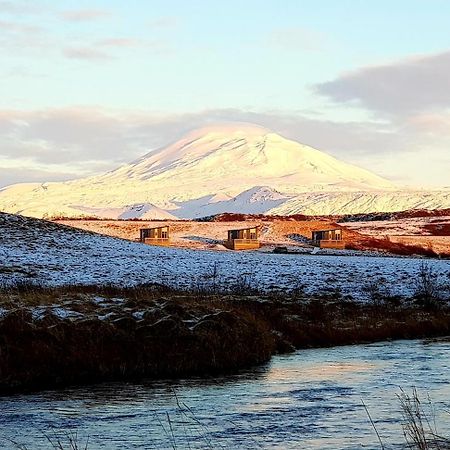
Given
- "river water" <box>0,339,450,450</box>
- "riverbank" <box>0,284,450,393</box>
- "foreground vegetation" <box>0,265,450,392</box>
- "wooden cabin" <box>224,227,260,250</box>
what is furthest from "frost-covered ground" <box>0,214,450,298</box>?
"wooden cabin" <box>224,227,260,250</box>

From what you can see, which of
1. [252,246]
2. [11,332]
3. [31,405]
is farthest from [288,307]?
[252,246]

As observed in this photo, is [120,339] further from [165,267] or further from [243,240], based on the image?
[243,240]

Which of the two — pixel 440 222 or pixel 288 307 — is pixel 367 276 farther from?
pixel 440 222

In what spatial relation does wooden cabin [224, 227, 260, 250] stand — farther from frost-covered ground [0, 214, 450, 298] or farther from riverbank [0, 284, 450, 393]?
riverbank [0, 284, 450, 393]

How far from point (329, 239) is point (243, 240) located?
27.9 feet

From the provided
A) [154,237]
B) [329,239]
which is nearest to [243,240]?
[329,239]

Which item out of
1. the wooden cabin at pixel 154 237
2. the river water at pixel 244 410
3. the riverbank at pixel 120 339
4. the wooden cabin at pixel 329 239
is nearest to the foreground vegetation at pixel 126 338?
the riverbank at pixel 120 339

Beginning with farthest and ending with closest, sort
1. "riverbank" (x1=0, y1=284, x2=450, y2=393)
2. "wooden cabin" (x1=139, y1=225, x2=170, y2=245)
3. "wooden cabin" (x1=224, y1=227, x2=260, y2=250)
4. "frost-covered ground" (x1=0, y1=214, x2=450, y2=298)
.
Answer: "wooden cabin" (x1=139, y1=225, x2=170, y2=245)
"wooden cabin" (x1=224, y1=227, x2=260, y2=250)
"frost-covered ground" (x1=0, y1=214, x2=450, y2=298)
"riverbank" (x1=0, y1=284, x2=450, y2=393)

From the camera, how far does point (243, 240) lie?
284 feet

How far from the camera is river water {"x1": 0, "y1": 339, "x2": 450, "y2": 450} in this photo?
57.7ft

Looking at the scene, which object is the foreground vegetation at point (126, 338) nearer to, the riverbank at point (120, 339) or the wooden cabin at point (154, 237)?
the riverbank at point (120, 339)

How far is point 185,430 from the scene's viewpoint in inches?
727

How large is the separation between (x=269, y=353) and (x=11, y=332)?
8.12 meters

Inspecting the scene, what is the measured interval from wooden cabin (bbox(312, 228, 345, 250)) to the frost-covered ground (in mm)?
30593
